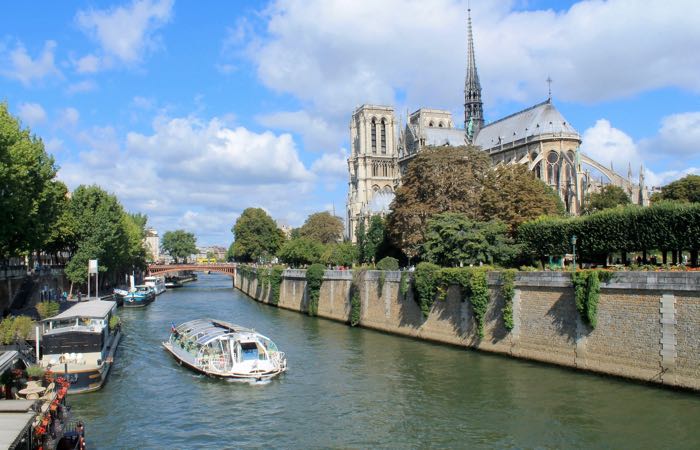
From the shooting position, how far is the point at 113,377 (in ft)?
107

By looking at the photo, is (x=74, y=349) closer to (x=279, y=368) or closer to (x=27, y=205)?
(x=279, y=368)

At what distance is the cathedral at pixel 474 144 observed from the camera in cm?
8681

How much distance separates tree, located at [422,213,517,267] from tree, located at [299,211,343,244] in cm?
7794

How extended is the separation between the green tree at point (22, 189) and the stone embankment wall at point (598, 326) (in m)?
24.9

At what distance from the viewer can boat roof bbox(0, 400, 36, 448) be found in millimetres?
14278

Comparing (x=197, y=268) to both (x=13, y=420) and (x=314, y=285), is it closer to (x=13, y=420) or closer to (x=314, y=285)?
(x=314, y=285)

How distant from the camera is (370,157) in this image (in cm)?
14762

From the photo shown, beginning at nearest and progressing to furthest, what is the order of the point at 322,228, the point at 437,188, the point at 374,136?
1. the point at 437,188
2. the point at 322,228
3. the point at 374,136

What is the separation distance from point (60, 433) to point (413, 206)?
39.9 m

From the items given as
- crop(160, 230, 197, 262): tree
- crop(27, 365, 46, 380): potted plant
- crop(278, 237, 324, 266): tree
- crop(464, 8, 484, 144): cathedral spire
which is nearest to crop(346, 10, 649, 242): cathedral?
crop(464, 8, 484, 144): cathedral spire

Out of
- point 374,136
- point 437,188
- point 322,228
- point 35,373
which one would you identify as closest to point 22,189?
point 35,373

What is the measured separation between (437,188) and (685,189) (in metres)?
27.7

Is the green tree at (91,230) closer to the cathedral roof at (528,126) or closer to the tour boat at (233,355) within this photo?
the tour boat at (233,355)

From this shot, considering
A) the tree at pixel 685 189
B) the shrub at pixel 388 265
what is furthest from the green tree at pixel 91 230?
the tree at pixel 685 189
